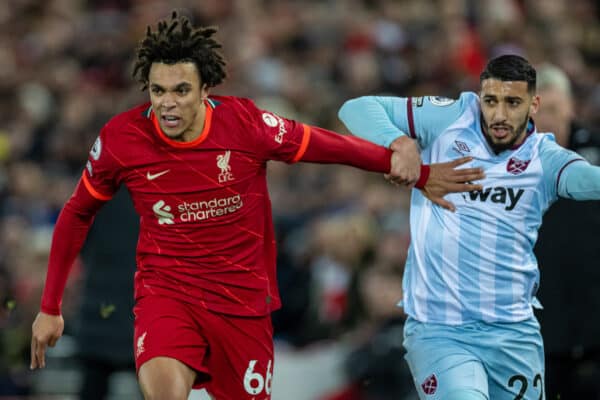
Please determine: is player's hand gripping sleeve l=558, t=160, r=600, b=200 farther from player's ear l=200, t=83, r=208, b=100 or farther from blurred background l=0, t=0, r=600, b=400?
blurred background l=0, t=0, r=600, b=400

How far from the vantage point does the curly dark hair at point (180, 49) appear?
236 inches

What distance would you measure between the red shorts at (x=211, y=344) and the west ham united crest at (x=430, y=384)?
0.81 metres

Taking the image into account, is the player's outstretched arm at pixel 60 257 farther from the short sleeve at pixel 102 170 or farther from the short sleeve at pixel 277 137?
the short sleeve at pixel 277 137

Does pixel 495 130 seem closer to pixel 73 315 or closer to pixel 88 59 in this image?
pixel 73 315

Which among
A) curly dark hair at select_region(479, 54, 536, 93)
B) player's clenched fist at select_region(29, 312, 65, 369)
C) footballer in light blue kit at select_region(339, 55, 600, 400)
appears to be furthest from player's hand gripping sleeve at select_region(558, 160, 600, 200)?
player's clenched fist at select_region(29, 312, 65, 369)

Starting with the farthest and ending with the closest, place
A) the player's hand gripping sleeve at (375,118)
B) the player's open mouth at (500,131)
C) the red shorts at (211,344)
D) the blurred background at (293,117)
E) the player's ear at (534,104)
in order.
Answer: the blurred background at (293,117), the player's hand gripping sleeve at (375,118), the player's ear at (534,104), the player's open mouth at (500,131), the red shorts at (211,344)

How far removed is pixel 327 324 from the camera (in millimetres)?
9430

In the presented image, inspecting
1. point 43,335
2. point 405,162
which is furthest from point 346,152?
point 43,335

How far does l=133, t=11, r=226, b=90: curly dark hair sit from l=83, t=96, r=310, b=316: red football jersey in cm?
17

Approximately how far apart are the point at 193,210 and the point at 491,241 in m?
1.47

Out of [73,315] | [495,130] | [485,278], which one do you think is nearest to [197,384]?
[485,278]

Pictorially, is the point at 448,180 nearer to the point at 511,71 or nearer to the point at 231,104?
the point at 511,71

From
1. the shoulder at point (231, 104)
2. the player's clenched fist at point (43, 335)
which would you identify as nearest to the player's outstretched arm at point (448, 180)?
the shoulder at point (231, 104)

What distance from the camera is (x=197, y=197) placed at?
601 cm
